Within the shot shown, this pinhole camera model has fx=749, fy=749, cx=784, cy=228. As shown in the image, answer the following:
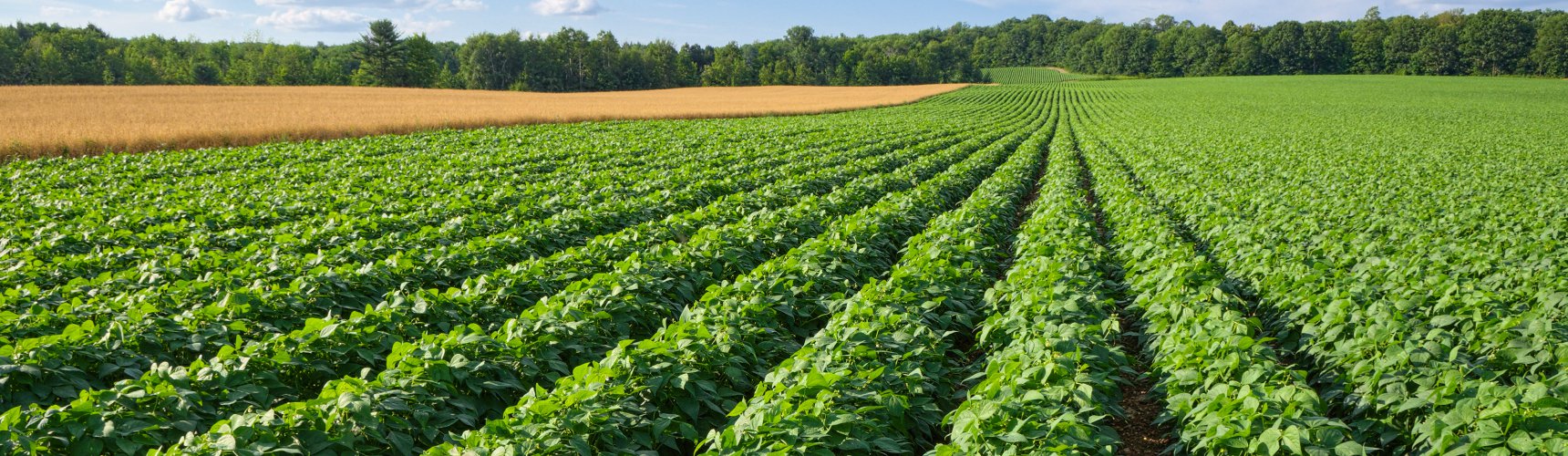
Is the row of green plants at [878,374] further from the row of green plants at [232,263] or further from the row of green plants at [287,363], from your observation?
the row of green plants at [232,263]

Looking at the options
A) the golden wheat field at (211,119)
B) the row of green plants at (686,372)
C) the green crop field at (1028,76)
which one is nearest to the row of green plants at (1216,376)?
the row of green plants at (686,372)

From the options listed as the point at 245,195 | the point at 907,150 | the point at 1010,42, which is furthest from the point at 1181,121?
the point at 1010,42

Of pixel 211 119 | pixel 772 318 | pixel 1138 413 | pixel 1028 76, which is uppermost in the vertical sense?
pixel 1028 76

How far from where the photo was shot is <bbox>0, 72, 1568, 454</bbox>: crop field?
4.03 metres

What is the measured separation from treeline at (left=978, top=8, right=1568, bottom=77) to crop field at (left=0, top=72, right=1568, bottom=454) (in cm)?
12152

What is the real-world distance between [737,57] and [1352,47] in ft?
309

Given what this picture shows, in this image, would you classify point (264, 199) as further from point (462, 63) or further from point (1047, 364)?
point (462, 63)

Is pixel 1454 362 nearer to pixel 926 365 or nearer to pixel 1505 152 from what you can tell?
pixel 926 365

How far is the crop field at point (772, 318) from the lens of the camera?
13.2 feet

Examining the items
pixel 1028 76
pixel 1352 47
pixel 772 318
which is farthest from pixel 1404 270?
pixel 1352 47

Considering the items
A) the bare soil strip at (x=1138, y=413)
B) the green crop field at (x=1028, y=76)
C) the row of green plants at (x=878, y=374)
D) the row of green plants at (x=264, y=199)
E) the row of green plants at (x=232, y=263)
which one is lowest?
the bare soil strip at (x=1138, y=413)

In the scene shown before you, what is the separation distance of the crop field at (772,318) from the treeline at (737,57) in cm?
8643

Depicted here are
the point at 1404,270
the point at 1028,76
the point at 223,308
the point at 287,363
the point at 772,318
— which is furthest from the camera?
the point at 1028,76

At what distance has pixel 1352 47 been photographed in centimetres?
11425
